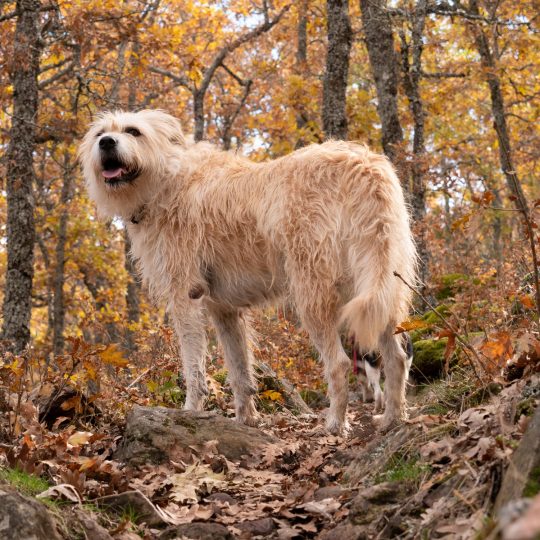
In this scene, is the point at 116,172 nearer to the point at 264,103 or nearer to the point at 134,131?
the point at 134,131

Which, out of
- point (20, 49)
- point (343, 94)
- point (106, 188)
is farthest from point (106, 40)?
point (106, 188)

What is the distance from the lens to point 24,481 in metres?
3.68

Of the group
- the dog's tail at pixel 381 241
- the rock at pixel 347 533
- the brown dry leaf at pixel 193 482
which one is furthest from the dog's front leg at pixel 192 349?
the rock at pixel 347 533

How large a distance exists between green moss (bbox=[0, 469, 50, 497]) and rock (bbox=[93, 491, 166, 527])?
1.05ft

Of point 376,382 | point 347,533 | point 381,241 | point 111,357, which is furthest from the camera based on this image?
point 376,382

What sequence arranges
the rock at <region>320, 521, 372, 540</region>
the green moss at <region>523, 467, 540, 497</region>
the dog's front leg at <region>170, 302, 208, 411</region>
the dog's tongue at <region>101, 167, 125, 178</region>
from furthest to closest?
the dog's tongue at <region>101, 167, 125, 178</region> → the dog's front leg at <region>170, 302, 208, 411</region> → the rock at <region>320, 521, 372, 540</region> → the green moss at <region>523, 467, 540, 497</region>

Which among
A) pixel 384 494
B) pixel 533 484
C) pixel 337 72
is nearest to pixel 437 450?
pixel 384 494

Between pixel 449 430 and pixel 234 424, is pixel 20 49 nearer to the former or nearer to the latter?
pixel 234 424

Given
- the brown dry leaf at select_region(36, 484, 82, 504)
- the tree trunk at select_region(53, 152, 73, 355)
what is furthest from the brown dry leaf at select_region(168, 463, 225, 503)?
the tree trunk at select_region(53, 152, 73, 355)

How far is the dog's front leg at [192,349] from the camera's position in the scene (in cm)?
580

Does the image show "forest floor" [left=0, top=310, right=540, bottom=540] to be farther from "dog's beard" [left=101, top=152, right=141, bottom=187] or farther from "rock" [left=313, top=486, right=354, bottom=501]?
"dog's beard" [left=101, top=152, right=141, bottom=187]

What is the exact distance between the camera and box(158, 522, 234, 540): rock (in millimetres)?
3418

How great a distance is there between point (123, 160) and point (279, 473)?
3.05 metres

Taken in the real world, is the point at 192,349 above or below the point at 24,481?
above
